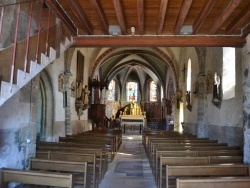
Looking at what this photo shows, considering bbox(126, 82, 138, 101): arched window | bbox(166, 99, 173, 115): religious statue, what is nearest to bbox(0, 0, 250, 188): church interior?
bbox(166, 99, 173, 115): religious statue

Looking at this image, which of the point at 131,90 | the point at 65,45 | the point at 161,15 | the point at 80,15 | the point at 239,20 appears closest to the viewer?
the point at 161,15

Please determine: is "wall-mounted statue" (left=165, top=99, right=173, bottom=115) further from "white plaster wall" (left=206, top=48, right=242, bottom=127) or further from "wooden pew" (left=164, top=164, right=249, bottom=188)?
"wooden pew" (left=164, top=164, right=249, bottom=188)

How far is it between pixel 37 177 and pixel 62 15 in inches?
142

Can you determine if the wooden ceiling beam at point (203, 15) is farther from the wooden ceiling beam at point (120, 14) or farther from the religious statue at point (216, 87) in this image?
the religious statue at point (216, 87)

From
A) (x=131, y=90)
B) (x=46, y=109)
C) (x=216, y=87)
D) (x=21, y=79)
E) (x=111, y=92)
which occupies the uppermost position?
(x=131, y=90)

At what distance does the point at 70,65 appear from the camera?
12336mm

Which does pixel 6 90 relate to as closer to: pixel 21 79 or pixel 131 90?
pixel 21 79

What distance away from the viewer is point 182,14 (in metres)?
6.01

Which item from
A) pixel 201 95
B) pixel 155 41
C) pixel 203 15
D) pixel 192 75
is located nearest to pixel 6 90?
pixel 203 15

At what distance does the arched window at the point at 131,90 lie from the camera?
31.9 m

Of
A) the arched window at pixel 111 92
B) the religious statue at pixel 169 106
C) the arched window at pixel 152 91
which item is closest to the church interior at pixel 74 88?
the religious statue at pixel 169 106

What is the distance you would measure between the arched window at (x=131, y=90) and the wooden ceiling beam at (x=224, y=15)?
2487cm

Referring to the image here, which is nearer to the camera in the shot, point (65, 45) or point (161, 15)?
point (161, 15)

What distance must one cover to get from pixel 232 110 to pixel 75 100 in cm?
788
